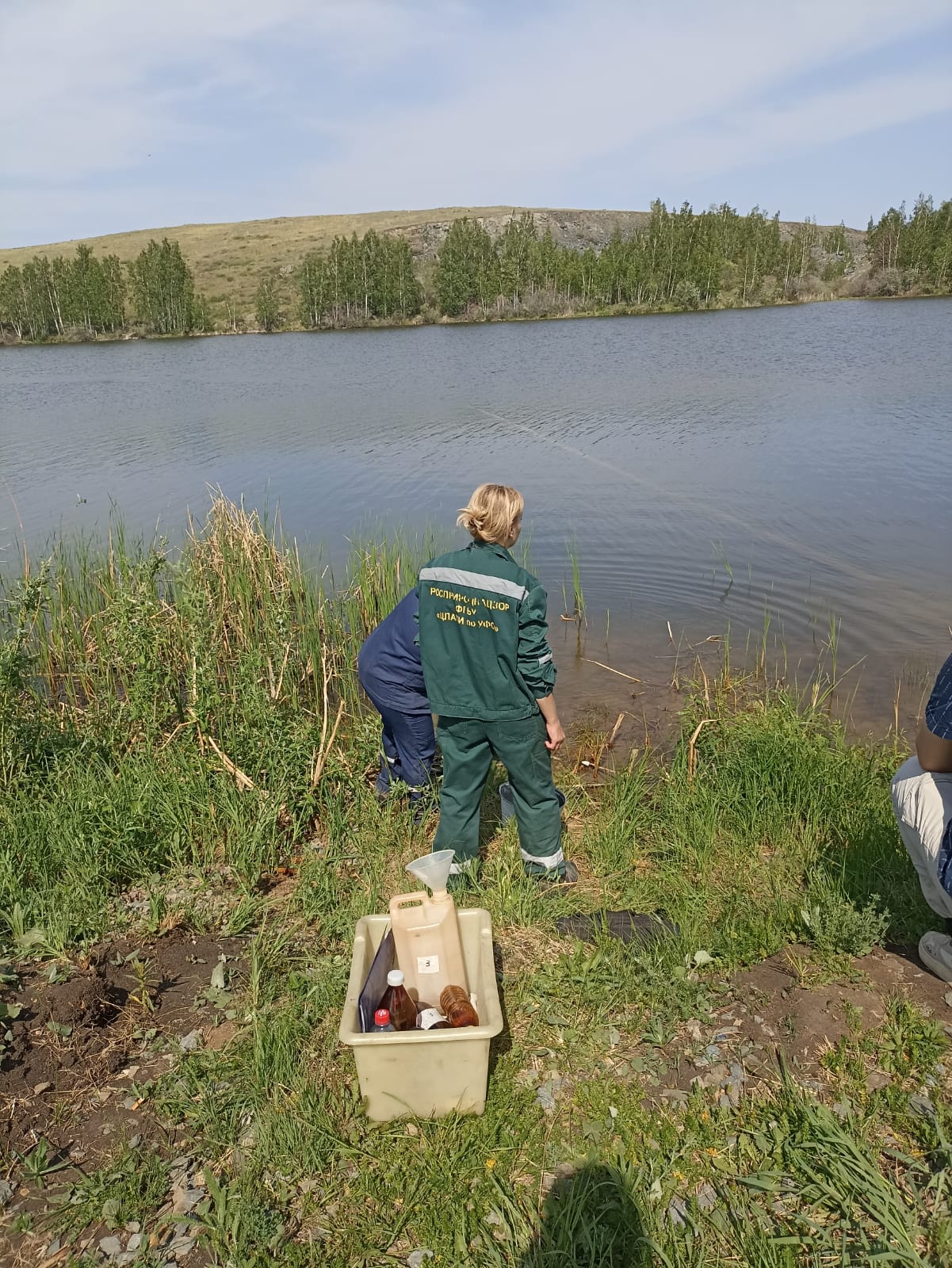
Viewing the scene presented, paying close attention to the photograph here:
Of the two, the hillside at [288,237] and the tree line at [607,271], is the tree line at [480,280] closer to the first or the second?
the tree line at [607,271]

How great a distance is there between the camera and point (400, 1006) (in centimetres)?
304

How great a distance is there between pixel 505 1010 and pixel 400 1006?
486 millimetres

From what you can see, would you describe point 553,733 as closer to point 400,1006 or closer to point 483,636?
point 483,636

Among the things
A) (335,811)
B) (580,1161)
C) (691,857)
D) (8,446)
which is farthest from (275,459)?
(580,1161)

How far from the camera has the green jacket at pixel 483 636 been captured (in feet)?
11.6

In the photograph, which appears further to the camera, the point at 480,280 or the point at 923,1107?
the point at 480,280

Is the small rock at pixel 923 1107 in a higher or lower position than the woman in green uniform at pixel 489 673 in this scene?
lower

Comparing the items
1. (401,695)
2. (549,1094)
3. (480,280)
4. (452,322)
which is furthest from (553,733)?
(480,280)

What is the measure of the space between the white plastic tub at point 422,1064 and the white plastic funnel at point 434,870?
1.38 feet

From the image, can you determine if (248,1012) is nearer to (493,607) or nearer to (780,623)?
(493,607)

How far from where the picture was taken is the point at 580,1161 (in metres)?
2.62

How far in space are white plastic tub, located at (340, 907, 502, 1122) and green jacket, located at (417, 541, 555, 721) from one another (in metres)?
1.21

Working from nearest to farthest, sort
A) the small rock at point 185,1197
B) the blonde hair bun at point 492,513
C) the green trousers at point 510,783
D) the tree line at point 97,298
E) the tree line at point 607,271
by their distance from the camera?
the small rock at point 185,1197 → the blonde hair bun at point 492,513 → the green trousers at point 510,783 → the tree line at point 97,298 → the tree line at point 607,271

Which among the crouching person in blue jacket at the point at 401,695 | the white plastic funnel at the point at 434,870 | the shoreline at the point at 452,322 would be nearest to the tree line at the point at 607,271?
the shoreline at the point at 452,322
